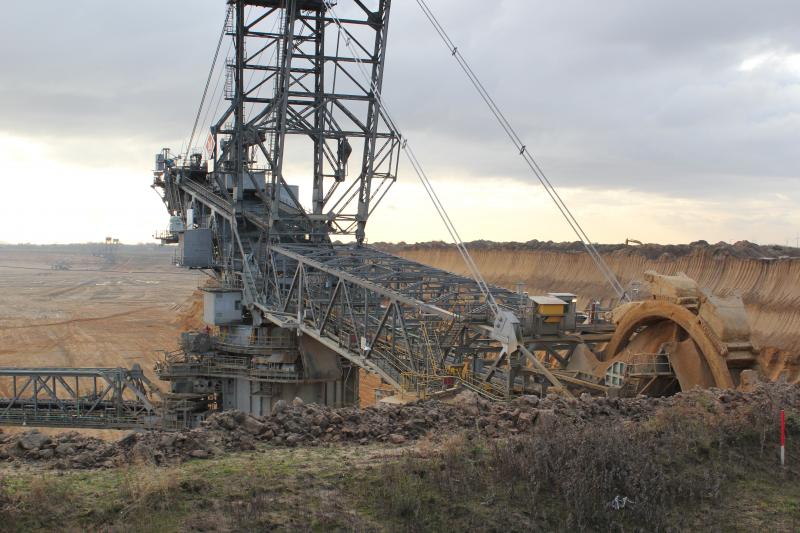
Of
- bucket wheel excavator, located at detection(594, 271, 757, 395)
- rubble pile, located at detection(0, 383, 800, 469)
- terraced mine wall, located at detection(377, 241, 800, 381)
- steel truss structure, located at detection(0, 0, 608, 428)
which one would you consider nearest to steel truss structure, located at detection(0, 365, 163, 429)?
steel truss structure, located at detection(0, 0, 608, 428)

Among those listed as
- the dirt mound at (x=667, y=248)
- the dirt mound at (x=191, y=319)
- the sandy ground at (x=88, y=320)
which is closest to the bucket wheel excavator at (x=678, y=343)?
the dirt mound at (x=667, y=248)

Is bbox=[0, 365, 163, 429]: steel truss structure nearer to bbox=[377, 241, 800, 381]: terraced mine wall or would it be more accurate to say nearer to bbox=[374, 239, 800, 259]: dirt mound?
bbox=[377, 241, 800, 381]: terraced mine wall

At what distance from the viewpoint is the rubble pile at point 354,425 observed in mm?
9305

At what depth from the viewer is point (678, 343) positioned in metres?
14.6

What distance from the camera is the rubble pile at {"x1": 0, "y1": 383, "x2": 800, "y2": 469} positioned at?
366 inches

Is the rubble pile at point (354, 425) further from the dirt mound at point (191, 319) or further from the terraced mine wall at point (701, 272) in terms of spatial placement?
the dirt mound at point (191, 319)

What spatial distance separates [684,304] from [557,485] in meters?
7.33

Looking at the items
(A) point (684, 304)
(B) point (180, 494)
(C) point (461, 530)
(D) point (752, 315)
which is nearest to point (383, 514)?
(C) point (461, 530)

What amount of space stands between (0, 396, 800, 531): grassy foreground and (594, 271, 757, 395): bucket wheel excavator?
4.32 m

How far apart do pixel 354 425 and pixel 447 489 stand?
101 inches

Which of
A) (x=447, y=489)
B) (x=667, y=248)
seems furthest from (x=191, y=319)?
(x=447, y=489)

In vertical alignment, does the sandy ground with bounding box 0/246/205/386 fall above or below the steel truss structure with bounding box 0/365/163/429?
below

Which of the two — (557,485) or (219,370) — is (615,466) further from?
(219,370)

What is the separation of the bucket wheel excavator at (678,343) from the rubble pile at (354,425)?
1687 mm
